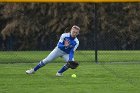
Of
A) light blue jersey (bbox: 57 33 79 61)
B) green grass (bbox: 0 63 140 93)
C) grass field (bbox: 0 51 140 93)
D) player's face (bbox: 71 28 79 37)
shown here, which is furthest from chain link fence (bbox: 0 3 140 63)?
player's face (bbox: 71 28 79 37)

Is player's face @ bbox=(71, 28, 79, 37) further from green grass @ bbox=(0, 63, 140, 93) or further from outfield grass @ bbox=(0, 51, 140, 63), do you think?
outfield grass @ bbox=(0, 51, 140, 63)

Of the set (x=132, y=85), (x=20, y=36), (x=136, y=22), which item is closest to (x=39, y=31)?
(x=20, y=36)

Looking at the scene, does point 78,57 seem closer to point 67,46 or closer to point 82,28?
point 82,28

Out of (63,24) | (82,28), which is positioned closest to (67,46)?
(82,28)

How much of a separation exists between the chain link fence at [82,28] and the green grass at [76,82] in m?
9.87

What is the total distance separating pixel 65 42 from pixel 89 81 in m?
1.58

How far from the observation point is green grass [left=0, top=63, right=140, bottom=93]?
1149 cm

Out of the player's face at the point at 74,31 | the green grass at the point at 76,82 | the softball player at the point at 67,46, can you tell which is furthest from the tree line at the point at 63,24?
the player's face at the point at 74,31

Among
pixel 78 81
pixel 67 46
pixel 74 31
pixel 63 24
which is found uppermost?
pixel 74 31

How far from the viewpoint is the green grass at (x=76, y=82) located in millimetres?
11492

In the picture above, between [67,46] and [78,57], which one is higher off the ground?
[67,46]

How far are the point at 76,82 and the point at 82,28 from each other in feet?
56.3

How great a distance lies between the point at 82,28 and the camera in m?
30.0

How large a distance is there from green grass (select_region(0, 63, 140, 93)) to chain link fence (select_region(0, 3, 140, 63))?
32.4 ft
